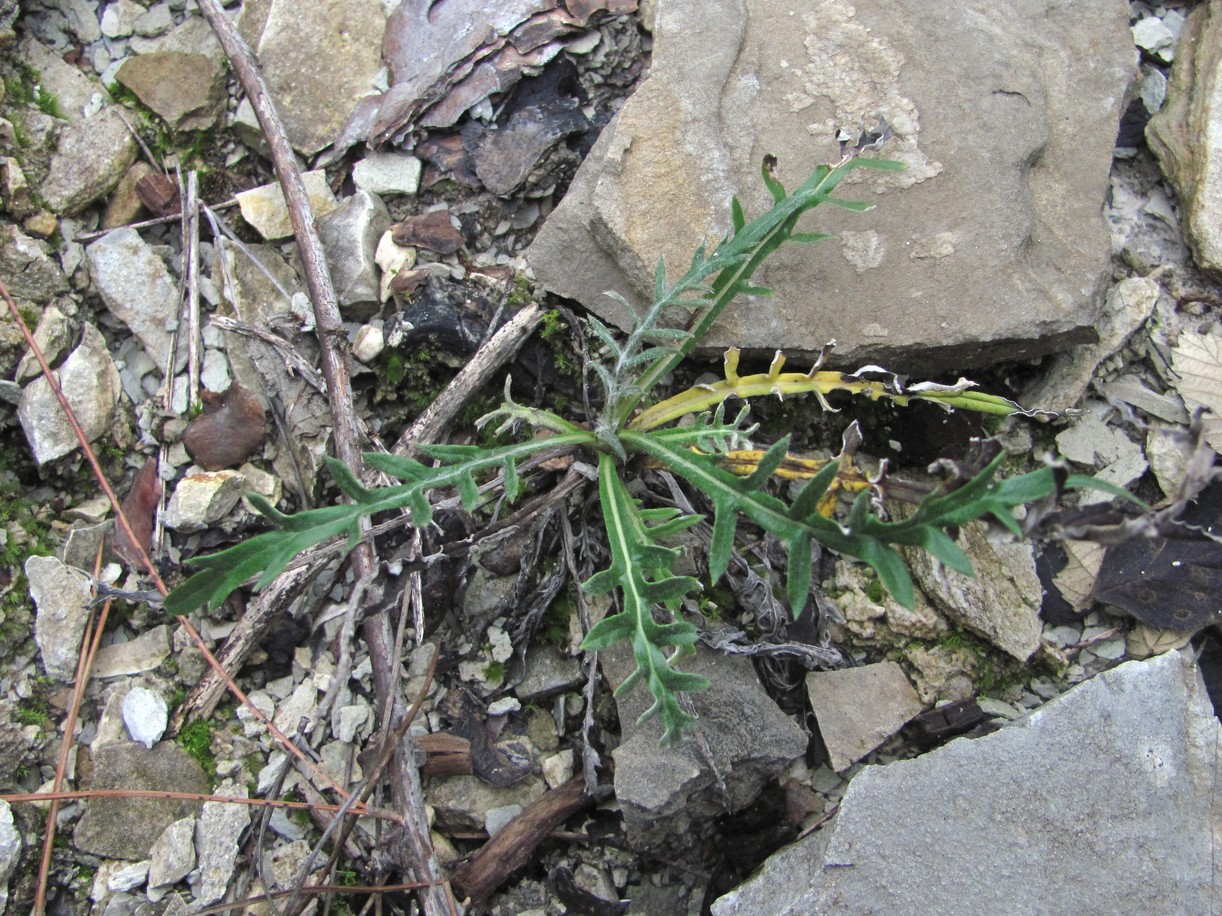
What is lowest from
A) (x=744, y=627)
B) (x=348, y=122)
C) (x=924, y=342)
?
(x=744, y=627)

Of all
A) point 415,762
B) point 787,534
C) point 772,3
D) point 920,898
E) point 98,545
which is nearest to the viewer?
point 787,534

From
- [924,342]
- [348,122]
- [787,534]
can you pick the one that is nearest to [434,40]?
[348,122]

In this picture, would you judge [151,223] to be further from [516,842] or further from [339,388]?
[516,842]

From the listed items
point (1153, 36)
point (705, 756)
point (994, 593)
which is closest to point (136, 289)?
point (705, 756)

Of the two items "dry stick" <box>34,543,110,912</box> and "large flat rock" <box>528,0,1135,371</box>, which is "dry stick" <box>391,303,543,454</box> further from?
"dry stick" <box>34,543,110,912</box>

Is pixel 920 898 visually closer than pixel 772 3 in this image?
Yes

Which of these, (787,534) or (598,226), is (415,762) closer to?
(787,534)
